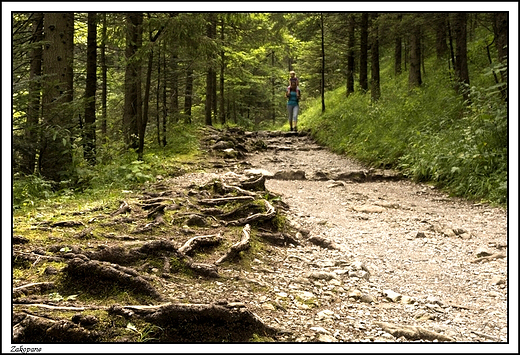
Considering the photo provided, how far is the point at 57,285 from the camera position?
11.2 feet

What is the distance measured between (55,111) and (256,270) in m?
5.71

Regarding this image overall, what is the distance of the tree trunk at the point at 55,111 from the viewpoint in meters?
7.63

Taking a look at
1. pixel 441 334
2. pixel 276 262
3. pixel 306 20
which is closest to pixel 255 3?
pixel 276 262

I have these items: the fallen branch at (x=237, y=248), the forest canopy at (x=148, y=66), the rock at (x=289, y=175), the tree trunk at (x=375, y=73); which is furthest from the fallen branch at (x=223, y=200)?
the tree trunk at (x=375, y=73)

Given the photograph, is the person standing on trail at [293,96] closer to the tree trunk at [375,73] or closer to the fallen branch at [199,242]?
the tree trunk at [375,73]

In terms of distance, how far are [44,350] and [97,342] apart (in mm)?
329

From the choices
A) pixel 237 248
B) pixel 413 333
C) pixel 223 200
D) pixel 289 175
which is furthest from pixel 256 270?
pixel 289 175

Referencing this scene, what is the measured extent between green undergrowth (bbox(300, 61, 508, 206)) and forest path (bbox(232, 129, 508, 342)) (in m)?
0.66

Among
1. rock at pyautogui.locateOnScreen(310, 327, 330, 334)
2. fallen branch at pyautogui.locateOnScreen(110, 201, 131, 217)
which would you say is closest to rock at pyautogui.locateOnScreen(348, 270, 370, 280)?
rock at pyautogui.locateOnScreen(310, 327, 330, 334)

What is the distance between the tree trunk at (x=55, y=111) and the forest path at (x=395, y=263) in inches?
180

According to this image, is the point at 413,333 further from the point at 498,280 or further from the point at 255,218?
the point at 255,218

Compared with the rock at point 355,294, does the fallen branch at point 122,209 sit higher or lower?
higher

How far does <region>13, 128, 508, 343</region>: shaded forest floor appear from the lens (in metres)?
2.99

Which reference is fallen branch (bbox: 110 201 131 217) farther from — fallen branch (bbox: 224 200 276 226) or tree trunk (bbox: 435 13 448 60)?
tree trunk (bbox: 435 13 448 60)
